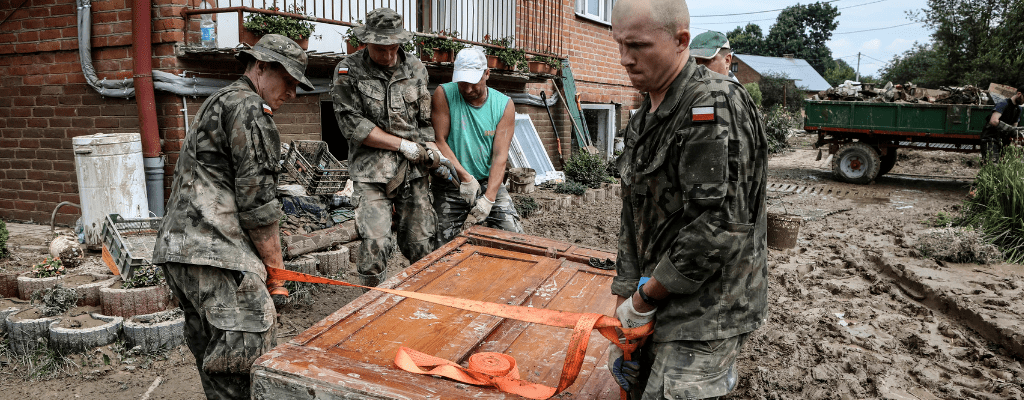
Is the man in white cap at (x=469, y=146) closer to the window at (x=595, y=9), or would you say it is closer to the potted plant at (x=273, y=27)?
the potted plant at (x=273, y=27)

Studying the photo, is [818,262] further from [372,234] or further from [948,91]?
[948,91]

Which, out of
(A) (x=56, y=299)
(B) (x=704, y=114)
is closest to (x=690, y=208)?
(B) (x=704, y=114)

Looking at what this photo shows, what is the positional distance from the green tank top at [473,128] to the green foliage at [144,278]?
6.18 feet

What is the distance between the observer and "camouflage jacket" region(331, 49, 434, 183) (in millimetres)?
3584

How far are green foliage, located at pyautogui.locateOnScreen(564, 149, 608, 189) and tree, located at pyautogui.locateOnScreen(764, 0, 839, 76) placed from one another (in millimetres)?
61230

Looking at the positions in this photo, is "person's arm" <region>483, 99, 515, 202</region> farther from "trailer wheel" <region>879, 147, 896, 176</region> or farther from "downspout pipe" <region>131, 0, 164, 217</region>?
"trailer wheel" <region>879, 147, 896, 176</region>

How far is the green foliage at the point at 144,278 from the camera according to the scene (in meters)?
3.60

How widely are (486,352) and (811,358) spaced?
2.39 metres

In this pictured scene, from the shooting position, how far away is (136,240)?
4164 mm

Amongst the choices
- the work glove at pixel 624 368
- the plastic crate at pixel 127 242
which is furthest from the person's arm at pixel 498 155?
the work glove at pixel 624 368

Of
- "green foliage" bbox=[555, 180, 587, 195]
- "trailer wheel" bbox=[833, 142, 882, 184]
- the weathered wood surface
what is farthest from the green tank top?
Result: "trailer wheel" bbox=[833, 142, 882, 184]

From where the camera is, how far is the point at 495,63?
7.70m

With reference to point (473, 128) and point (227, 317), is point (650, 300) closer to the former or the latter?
point (227, 317)

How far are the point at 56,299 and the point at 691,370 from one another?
3629 mm
